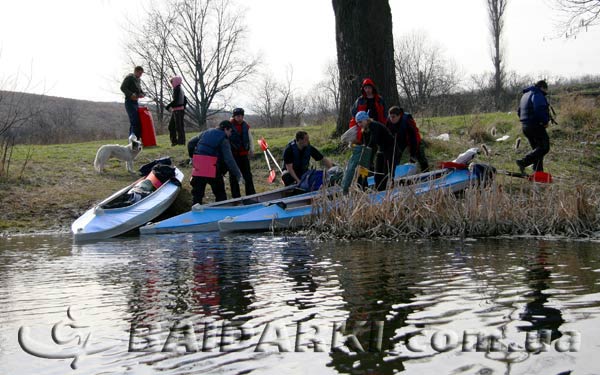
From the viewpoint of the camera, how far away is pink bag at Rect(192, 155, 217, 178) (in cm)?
1221

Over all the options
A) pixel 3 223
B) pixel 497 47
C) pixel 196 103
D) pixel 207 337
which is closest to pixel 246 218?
pixel 3 223

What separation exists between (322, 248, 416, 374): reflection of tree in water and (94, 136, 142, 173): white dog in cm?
902

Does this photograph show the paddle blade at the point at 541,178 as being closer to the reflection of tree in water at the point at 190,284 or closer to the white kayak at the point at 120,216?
the reflection of tree in water at the point at 190,284

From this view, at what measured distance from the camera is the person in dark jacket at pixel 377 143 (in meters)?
11.2

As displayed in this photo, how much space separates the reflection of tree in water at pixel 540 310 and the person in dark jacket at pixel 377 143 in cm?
531

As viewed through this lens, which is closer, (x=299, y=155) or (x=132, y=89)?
(x=299, y=155)

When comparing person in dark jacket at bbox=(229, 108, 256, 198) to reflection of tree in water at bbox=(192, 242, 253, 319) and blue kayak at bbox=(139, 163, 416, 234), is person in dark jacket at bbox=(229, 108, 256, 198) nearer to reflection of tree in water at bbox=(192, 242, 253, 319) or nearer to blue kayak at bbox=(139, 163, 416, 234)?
blue kayak at bbox=(139, 163, 416, 234)

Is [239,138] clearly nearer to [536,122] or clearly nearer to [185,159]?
[185,159]

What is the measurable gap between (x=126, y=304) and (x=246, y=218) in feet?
19.2

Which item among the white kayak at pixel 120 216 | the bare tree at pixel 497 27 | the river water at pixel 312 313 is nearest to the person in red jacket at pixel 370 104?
the white kayak at pixel 120 216

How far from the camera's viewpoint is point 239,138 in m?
12.9

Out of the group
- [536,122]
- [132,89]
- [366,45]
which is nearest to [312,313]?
[536,122]

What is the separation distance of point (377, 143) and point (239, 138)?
266 cm

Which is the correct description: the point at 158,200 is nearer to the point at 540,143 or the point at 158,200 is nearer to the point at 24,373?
the point at 540,143
